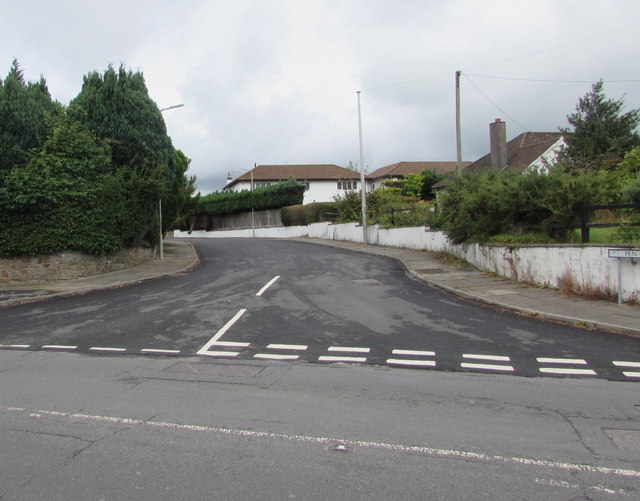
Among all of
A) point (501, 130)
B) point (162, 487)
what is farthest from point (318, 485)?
point (501, 130)

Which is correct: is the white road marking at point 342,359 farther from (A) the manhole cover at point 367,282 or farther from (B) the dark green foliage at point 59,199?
(B) the dark green foliage at point 59,199

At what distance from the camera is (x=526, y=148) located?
4244 centimetres

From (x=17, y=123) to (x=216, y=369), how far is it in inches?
588

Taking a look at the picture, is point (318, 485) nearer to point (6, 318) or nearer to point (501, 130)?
point (6, 318)

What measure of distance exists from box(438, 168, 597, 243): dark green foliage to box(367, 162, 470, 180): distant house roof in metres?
50.7

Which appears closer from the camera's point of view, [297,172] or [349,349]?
[349,349]

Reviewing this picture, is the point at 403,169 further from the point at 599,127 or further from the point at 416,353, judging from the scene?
the point at 416,353

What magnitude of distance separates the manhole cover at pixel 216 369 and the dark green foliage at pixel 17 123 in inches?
554

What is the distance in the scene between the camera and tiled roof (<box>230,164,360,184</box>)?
7175cm

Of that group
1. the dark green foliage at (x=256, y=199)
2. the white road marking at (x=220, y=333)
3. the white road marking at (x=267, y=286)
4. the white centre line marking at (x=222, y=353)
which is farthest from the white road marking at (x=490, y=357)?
the dark green foliage at (x=256, y=199)

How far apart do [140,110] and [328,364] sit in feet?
55.1

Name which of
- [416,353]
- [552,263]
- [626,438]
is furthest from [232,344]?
[552,263]

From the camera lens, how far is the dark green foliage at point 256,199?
155 feet

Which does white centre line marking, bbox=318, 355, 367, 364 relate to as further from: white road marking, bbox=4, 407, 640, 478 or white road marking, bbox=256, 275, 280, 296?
white road marking, bbox=256, 275, 280, 296
